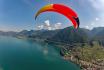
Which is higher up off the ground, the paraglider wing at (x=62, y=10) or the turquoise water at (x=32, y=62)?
the paraglider wing at (x=62, y=10)

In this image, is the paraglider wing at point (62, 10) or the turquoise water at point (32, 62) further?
the turquoise water at point (32, 62)

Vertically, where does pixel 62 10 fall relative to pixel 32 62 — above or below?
above

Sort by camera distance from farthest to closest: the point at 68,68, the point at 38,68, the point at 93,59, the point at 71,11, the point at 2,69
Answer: the point at 93,59 → the point at 68,68 → the point at 38,68 → the point at 2,69 → the point at 71,11

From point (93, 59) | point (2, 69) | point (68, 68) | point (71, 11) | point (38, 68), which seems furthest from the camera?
point (93, 59)

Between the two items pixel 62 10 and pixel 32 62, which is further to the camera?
pixel 32 62

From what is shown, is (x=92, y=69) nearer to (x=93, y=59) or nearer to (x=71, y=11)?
(x=93, y=59)

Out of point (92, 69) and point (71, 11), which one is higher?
point (71, 11)

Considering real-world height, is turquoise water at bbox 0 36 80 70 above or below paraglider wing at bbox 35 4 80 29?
below

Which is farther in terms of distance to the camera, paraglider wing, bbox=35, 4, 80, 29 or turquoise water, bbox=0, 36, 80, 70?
turquoise water, bbox=0, 36, 80, 70

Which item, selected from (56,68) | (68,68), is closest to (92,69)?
(68,68)


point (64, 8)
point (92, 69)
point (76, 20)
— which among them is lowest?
point (92, 69)

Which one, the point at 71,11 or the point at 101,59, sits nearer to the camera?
the point at 71,11
